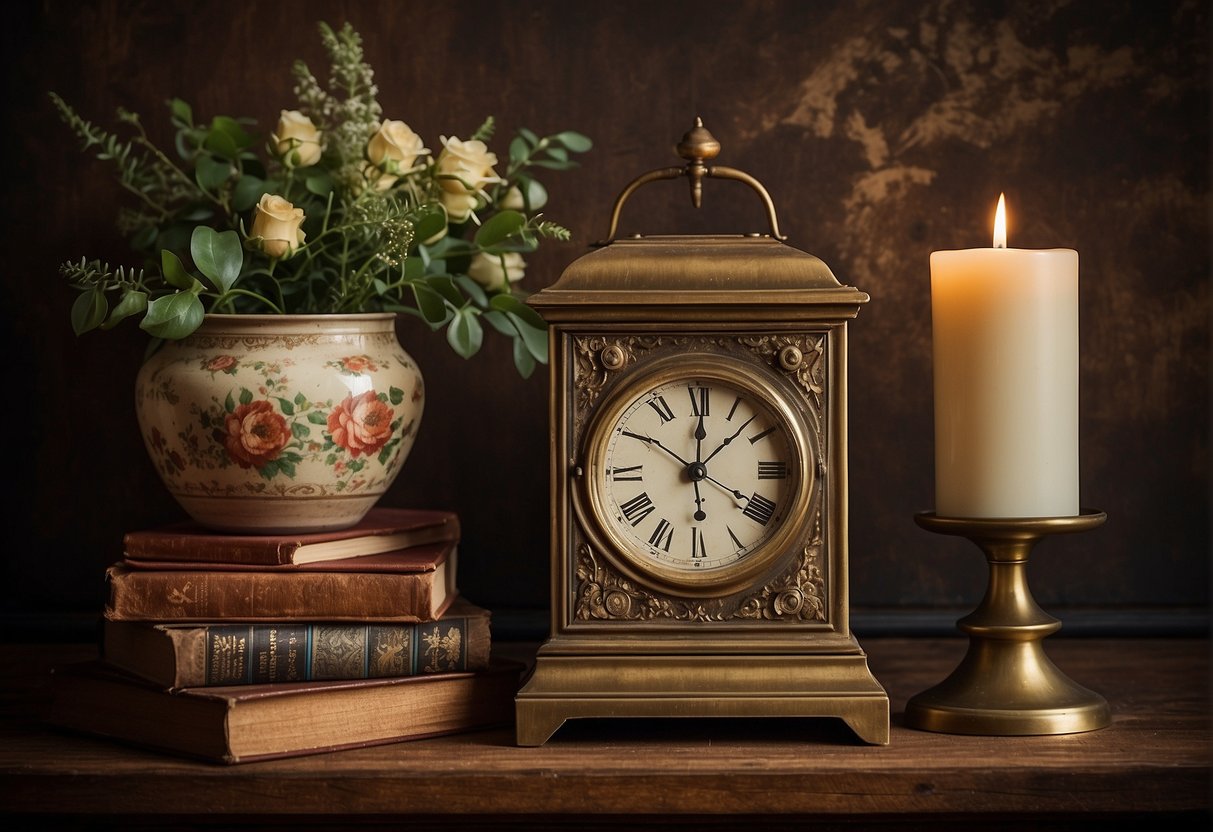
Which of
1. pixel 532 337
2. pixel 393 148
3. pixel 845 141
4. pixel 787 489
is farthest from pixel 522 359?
pixel 845 141

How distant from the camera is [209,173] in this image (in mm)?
1281

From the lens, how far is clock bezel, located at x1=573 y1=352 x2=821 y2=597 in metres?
1.07

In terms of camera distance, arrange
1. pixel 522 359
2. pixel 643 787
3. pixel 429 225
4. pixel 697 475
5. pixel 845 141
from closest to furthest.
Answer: pixel 643 787
pixel 697 475
pixel 429 225
pixel 522 359
pixel 845 141

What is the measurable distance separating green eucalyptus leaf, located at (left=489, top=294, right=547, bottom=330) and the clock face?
A: 0.23m

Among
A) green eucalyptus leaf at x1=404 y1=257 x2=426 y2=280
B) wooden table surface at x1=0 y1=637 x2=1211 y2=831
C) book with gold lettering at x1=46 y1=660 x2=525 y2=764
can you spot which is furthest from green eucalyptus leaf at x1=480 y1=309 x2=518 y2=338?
wooden table surface at x1=0 y1=637 x2=1211 y2=831

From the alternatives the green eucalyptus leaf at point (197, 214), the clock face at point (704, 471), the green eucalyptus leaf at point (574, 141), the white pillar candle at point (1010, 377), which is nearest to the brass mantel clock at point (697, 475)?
the clock face at point (704, 471)

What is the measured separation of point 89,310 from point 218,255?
0.46 feet

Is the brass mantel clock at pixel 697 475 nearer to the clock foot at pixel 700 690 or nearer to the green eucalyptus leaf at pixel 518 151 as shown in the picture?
the clock foot at pixel 700 690

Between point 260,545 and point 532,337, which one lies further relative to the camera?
point 532,337

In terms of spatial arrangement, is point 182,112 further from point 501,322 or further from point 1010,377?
point 1010,377

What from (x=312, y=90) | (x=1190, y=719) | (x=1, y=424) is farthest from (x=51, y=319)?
(x=1190, y=719)

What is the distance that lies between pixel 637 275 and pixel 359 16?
1.99 feet

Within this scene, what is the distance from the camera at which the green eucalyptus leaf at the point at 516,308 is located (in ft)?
4.15

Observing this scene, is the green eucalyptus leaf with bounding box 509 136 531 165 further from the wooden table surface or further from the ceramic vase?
the wooden table surface
